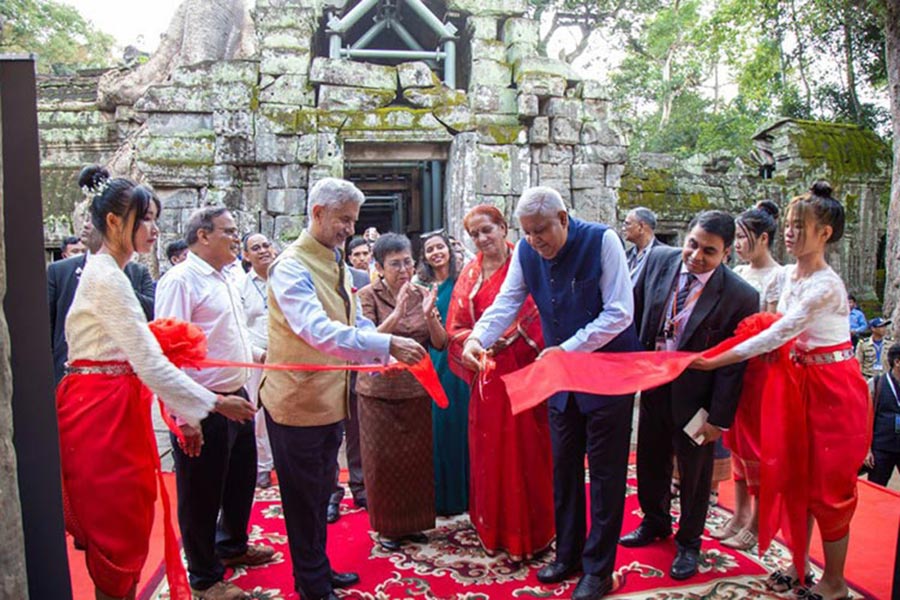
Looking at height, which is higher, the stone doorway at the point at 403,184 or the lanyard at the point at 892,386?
the stone doorway at the point at 403,184

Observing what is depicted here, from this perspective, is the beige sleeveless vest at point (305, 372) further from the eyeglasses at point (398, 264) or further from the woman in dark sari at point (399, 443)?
the eyeglasses at point (398, 264)

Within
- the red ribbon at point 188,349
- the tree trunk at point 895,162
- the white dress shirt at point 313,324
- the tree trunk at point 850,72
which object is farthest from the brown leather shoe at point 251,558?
the tree trunk at point 850,72

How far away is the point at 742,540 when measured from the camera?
3.52 metres

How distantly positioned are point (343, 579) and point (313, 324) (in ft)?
4.67

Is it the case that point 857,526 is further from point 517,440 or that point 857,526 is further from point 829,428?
point 517,440

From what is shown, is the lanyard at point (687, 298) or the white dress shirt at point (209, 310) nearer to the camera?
the white dress shirt at point (209, 310)

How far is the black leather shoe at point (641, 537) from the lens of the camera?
355cm

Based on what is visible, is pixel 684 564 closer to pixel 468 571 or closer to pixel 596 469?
pixel 596 469

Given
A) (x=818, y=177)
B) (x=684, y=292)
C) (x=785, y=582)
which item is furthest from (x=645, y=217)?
(x=818, y=177)

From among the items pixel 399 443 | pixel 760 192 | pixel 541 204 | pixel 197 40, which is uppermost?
pixel 197 40

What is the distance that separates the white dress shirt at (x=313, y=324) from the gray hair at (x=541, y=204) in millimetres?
899

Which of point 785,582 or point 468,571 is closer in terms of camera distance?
point 785,582

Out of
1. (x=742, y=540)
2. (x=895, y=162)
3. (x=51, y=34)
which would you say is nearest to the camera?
(x=742, y=540)

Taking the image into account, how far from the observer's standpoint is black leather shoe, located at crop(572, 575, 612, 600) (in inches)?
114
